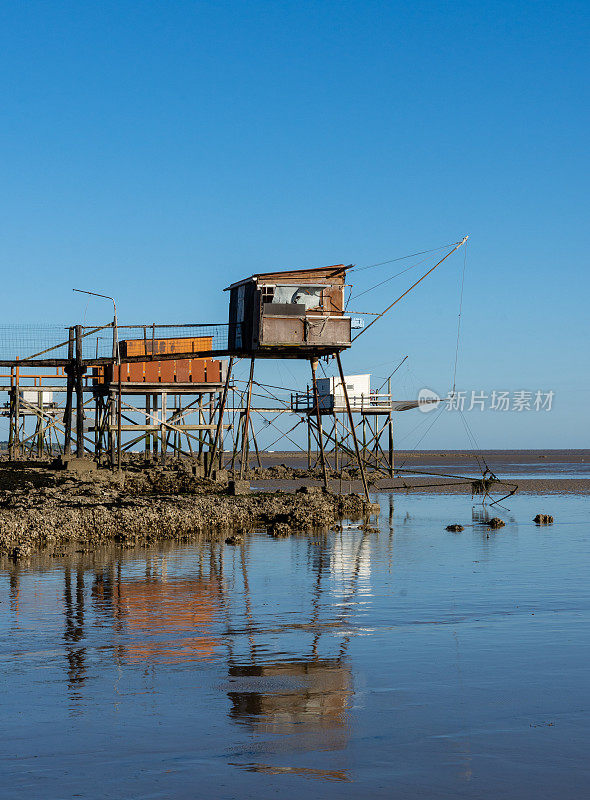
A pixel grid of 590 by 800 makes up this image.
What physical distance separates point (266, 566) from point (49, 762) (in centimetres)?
1092

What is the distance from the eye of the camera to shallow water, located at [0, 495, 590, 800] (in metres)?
6.51

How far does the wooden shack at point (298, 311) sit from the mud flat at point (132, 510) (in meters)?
4.90

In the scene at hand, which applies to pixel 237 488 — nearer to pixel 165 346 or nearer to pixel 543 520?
A: pixel 543 520

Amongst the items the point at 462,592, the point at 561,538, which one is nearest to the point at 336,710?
the point at 462,592

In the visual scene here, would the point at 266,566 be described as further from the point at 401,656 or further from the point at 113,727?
the point at 113,727

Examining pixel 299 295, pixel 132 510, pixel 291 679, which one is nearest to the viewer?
pixel 291 679

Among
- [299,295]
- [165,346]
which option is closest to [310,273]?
[299,295]

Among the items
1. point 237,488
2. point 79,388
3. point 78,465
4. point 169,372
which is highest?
point 169,372

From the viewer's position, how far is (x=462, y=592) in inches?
581

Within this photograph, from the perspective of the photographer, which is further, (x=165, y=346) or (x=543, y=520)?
(x=165, y=346)

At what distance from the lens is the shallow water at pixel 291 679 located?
651 centimetres

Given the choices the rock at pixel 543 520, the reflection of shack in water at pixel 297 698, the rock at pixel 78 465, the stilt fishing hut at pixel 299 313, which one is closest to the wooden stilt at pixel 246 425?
the stilt fishing hut at pixel 299 313

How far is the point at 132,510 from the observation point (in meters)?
22.3

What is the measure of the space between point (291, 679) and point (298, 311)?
66.0 ft
